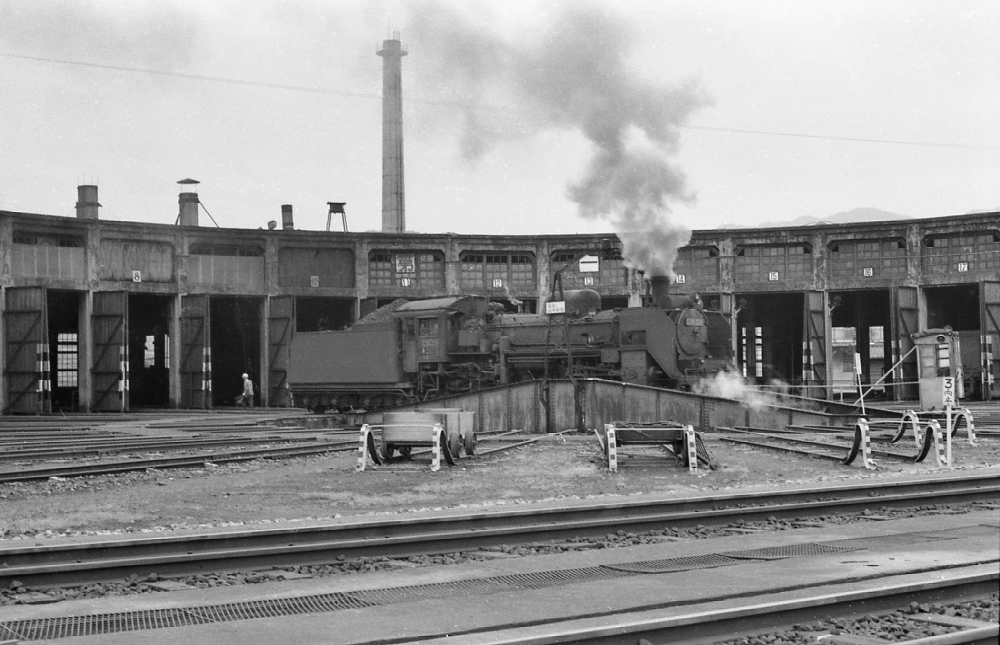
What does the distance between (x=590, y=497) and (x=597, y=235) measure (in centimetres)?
3404

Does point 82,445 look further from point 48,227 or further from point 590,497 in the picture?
point 48,227

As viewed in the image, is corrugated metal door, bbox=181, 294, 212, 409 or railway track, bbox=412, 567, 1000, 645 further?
corrugated metal door, bbox=181, 294, 212, 409

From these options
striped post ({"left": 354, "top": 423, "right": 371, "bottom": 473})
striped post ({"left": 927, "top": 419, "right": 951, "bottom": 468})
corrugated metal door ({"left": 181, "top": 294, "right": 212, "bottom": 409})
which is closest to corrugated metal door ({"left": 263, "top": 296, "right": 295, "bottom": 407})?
corrugated metal door ({"left": 181, "top": 294, "right": 212, "bottom": 409})

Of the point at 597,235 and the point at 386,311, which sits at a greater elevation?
the point at 597,235

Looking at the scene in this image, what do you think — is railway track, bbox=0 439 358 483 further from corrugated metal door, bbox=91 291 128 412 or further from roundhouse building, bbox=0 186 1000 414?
corrugated metal door, bbox=91 291 128 412

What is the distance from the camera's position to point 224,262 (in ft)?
151

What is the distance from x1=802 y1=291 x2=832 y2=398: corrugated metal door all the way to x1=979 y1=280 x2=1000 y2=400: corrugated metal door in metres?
5.93

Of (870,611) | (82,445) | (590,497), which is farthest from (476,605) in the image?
(82,445)

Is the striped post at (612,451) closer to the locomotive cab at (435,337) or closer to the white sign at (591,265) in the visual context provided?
the locomotive cab at (435,337)

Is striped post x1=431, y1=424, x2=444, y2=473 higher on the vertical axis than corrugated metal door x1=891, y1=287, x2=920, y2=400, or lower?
lower

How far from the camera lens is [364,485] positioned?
15.6 meters

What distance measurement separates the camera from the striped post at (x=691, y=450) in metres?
16.9

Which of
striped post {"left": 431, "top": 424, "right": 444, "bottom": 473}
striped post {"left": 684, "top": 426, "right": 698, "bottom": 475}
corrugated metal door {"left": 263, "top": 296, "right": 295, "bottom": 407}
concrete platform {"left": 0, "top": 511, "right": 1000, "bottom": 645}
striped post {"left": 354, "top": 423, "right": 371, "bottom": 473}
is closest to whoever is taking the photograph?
concrete platform {"left": 0, "top": 511, "right": 1000, "bottom": 645}

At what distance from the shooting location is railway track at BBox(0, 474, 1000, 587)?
28.6 feet
